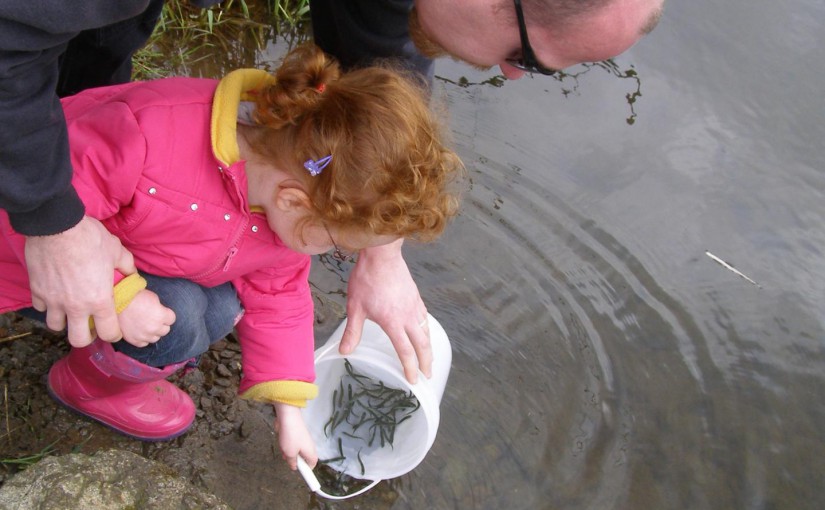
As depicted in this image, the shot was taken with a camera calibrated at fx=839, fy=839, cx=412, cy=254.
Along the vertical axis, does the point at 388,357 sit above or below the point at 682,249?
above

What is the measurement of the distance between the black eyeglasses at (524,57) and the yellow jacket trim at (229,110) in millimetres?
546

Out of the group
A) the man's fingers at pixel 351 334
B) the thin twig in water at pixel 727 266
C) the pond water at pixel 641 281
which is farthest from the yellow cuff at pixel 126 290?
the thin twig in water at pixel 727 266

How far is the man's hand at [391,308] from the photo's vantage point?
215 cm

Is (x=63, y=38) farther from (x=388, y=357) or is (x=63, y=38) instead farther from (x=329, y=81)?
(x=388, y=357)

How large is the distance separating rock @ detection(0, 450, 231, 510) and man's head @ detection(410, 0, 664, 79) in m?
1.16

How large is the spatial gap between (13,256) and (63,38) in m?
0.59

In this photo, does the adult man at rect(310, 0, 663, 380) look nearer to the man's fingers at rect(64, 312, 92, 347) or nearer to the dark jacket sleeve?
the dark jacket sleeve

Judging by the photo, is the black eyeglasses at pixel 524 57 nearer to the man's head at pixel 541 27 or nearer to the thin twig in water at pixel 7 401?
the man's head at pixel 541 27

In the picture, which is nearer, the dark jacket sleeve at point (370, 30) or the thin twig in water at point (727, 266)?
the dark jacket sleeve at point (370, 30)

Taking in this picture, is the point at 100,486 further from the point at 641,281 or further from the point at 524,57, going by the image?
the point at 641,281

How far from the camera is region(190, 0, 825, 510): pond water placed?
261cm

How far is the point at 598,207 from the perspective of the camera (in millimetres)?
3391

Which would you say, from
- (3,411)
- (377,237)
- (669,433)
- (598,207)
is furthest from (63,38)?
(598,207)

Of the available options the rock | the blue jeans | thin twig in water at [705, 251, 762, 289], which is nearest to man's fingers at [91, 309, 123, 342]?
the blue jeans
